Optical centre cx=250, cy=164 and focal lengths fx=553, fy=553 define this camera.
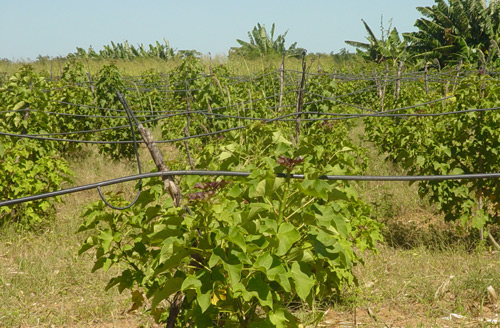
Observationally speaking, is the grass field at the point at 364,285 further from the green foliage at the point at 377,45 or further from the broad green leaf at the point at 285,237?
the green foliage at the point at 377,45

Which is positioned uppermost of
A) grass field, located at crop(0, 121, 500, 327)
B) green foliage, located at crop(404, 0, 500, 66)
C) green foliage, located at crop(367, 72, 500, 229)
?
green foliage, located at crop(404, 0, 500, 66)

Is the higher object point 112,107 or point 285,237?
point 112,107

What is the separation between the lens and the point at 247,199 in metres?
2.65

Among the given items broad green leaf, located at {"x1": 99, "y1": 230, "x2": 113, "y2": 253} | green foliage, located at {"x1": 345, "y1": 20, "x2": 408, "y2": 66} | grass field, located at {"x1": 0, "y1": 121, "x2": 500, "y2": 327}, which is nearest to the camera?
broad green leaf, located at {"x1": 99, "y1": 230, "x2": 113, "y2": 253}

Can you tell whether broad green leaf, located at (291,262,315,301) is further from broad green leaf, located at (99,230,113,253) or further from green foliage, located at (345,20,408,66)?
green foliage, located at (345,20,408,66)

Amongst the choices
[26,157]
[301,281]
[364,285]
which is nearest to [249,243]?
[301,281]

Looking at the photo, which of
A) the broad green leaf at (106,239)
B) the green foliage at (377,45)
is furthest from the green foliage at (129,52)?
the broad green leaf at (106,239)

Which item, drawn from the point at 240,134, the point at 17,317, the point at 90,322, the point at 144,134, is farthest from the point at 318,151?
the point at 17,317

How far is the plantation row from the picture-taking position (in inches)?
84.4

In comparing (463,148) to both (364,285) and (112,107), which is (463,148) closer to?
(364,285)

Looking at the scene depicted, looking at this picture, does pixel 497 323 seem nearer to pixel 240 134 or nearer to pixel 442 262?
pixel 442 262

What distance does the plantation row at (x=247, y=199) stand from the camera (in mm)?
2145

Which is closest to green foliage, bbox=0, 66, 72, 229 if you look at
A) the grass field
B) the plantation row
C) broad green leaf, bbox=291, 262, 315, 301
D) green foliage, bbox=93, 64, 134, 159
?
the plantation row

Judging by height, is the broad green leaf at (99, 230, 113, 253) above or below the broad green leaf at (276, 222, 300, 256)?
below
